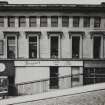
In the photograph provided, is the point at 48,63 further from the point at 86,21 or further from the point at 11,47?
the point at 86,21

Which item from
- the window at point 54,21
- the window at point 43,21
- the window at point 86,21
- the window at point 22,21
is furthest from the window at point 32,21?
the window at point 86,21

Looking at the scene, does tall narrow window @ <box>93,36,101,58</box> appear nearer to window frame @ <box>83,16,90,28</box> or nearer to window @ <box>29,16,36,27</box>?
window frame @ <box>83,16,90,28</box>

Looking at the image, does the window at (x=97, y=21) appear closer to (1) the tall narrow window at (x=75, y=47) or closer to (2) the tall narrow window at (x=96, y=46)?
(2) the tall narrow window at (x=96, y=46)

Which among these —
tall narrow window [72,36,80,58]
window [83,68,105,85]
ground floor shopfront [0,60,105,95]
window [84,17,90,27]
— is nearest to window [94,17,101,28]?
window [84,17,90,27]

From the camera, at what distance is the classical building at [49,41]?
23.2 metres

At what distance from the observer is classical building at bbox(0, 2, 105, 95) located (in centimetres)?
2322

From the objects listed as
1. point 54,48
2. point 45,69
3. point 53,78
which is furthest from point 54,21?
point 53,78

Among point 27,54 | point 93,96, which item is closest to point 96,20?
point 27,54

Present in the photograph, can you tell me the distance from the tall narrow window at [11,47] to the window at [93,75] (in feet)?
29.2

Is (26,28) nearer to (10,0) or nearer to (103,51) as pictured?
(10,0)

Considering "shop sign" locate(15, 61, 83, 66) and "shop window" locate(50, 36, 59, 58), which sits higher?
"shop window" locate(50, 36, 59, 58)

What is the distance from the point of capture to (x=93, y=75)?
2309 centimetres

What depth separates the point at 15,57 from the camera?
23391mm

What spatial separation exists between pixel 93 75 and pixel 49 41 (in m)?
6.61
